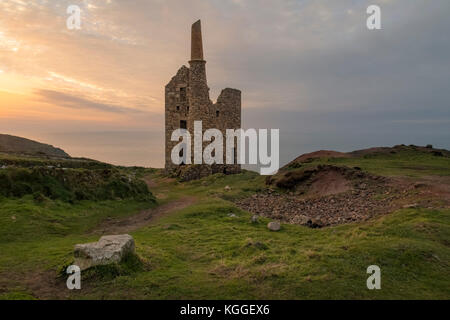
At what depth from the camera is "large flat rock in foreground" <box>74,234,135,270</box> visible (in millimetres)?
7961

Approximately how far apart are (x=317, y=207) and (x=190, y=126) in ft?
66.9

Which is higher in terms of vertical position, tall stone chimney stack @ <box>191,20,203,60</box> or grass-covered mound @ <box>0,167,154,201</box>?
tall stone chimney stack @ <box>191,20,203,60</box>

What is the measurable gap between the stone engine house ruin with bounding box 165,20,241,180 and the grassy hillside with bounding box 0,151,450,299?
19.3 m

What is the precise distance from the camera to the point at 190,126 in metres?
35.0

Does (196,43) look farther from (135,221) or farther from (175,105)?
(135,221)

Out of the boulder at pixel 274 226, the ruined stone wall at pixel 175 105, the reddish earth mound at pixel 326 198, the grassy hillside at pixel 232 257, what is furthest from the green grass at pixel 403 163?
the ruined stone wall at pixel 175 105

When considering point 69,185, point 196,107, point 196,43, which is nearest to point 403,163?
point 196,107

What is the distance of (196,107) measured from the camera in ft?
113

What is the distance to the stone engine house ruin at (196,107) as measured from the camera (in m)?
34.4

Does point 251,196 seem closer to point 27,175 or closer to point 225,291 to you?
point 27,175

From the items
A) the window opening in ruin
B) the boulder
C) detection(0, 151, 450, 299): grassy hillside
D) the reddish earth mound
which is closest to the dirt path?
detection(0, 151, 450, 299): grassy hillside

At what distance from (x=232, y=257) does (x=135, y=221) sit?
310 inches

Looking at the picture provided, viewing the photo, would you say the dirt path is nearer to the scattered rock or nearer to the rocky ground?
the rocky ground

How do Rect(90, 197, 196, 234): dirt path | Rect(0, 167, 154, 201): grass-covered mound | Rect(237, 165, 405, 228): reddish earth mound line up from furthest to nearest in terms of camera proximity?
Rect(0, 167, 154, 201): grass-covered mound < Rect(237, 165, 405, 228): reddish earth mound < Rect(90, 197, 196, 234): dirt path
